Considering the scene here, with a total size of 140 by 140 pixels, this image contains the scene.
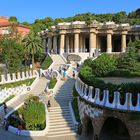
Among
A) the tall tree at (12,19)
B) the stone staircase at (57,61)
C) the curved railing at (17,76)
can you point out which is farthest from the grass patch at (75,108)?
the tall tree at (12,19)

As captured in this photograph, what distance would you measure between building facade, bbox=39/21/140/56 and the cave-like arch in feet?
111

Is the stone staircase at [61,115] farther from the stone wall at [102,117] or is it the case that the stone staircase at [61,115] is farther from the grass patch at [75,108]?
the stone wall at [102,117]

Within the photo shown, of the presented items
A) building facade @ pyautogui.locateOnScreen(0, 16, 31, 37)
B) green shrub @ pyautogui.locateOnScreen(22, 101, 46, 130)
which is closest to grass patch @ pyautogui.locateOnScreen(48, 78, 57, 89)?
green shrub @ pyautogui.locateOnScreen(22, 101, 46, 130)

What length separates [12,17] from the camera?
98250mm

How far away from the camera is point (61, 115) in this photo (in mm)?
31500

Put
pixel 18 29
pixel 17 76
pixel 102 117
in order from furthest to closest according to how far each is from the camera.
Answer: pixel 18 29 → pixel 17 76 → pixel 102 117

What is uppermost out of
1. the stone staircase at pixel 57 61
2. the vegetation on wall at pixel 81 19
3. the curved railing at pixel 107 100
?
the vegetation on wall at pixel 81 19

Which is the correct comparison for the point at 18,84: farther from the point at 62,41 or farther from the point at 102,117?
the point at 62,41

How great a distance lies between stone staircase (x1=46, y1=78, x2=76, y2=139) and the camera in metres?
28.5

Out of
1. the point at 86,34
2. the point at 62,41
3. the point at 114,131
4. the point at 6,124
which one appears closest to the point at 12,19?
the point at 62,41

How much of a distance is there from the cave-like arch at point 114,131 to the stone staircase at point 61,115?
2.74m

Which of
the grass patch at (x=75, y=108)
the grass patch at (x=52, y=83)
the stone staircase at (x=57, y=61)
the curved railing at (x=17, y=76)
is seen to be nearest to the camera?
the grass patch at (x=75, y=108)

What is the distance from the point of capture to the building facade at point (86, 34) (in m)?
63.6

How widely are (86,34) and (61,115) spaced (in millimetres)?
37548
